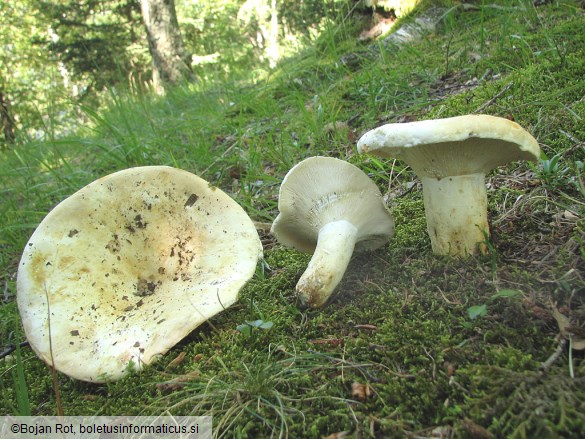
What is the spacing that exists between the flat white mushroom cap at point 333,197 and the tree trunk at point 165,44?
7.37m

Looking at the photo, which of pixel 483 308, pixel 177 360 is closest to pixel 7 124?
pixel 177 360

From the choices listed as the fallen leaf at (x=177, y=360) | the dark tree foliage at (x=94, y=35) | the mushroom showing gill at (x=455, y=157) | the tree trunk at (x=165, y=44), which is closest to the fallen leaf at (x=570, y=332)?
the mushroom showing gill at (x=455, y=157)

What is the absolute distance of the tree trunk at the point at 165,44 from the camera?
336 inches

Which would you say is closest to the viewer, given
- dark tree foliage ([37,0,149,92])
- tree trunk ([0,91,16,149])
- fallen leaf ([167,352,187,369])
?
fallen leaf ([167,352,187,369])

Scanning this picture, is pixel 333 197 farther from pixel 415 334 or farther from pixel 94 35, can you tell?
pixel 94 35

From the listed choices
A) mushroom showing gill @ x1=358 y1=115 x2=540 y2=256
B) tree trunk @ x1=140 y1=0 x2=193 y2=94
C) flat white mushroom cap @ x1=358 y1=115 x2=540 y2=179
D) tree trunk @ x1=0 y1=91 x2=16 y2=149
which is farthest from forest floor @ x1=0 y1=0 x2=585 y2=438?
tree trunk @ x1=140 y1=0 x2=193 y2=94

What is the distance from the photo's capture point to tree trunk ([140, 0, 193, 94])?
855 cm

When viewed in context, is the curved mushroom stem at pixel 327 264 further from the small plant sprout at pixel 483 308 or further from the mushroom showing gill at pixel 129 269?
the small plant sprout at pixel 483 308

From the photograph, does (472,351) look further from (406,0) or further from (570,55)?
(406,0)

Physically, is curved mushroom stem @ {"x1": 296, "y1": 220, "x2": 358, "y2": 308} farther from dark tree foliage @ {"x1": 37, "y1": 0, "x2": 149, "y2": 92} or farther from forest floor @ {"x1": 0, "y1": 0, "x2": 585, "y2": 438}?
dark tree foliage @ {"x1": 37, "y1": 0, "x2": 149, "y2": 92}

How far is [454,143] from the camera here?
Result: 1612 millimetres

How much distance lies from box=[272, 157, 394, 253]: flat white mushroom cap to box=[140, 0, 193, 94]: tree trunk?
7374 mm

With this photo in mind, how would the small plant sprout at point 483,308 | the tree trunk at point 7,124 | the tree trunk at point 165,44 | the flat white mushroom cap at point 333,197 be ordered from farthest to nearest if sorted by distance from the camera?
1. the tree trunk at point 165,44
2. the tree trunk at point 7,124
3. the flat white mushroom cap at point 333,197
4. the small plant sprout at point 483,308

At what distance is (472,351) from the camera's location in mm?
1343
